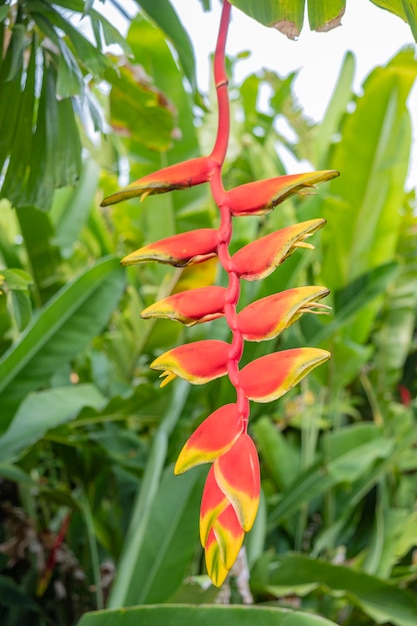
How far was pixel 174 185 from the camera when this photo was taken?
23 cm

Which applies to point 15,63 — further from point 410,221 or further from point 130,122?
point 410,221

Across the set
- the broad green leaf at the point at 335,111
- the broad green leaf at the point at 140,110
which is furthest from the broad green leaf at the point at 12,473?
the broad green leaf at the point at 335,111

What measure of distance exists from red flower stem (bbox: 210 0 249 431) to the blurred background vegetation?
146 mm

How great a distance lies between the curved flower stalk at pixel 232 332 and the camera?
0.17 meters

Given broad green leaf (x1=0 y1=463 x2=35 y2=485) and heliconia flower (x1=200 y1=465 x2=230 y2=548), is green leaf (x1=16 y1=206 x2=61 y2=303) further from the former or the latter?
heliconia flower (x1=200 y1=465 x2=230 y2=548)

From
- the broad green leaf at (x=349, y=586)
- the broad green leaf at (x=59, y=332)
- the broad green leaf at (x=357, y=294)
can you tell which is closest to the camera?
the broad green leaf at (x=59, y=332)

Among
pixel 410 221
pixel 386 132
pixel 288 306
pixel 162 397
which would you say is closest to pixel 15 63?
pixel 288 306

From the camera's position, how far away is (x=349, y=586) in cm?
91

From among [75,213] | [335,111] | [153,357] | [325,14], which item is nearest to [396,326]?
[335,111]

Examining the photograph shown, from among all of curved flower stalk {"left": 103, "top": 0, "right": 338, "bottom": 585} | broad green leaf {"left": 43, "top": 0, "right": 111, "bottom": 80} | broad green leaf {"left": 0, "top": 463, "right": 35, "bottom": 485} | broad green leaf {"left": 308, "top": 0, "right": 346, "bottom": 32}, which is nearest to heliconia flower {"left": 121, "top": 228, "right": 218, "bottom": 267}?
curved flower stalk {"left": 103, "top": 0, "right": 338, "bottom": 585}

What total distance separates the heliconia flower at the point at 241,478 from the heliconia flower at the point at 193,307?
0.05 m

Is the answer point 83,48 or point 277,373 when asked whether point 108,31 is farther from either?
point 277,373

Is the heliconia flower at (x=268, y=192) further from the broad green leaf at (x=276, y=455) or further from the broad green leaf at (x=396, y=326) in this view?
the broad green leaf at (x=396, y=326)

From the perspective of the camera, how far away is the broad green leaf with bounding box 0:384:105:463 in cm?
79
